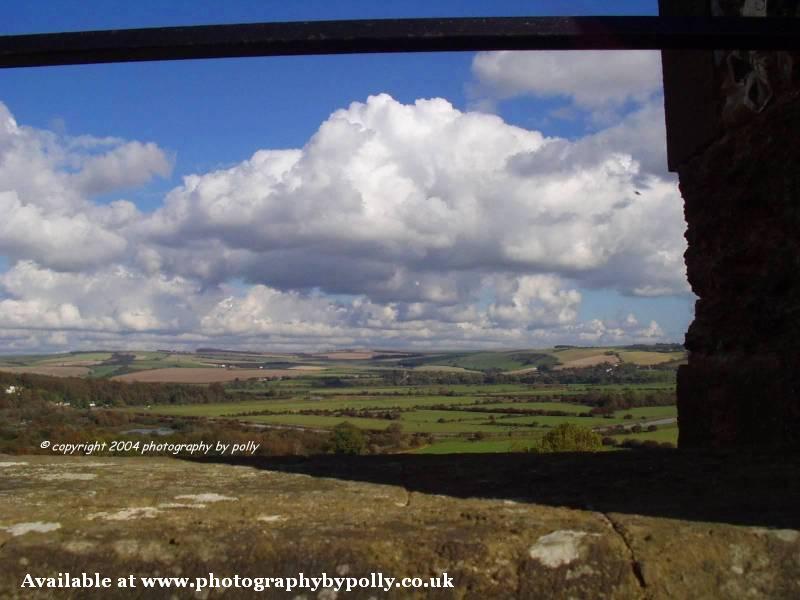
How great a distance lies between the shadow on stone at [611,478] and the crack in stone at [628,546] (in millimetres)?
105

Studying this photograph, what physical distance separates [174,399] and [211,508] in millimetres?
Result: 36670

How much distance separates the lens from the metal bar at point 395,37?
208 centimetres

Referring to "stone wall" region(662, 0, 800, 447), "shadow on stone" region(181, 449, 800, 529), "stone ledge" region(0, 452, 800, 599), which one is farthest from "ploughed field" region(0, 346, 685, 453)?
"stone ledge" region(0, 452, 800, 599)

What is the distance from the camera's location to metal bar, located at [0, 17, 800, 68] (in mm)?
2076

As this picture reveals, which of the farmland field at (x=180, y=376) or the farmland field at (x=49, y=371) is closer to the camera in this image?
the farmland field at (x=49, y=371)

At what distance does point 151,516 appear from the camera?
206 centimetres

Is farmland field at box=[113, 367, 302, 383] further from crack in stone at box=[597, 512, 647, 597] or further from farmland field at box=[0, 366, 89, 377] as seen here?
crack in stone at box=[597, 512, 647, 597]

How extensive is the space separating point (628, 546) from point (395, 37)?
1470 millimetres

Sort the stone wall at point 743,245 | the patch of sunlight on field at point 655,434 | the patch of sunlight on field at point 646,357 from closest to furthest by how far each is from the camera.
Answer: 1. the stone wall at point 743,245
2. the patch of sunlight on field at point 655,434
3. the patch of sunlight on field at point 646,357

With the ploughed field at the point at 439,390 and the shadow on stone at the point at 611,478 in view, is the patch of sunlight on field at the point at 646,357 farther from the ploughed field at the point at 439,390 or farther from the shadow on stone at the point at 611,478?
the shadow on stone at the point at 611,478

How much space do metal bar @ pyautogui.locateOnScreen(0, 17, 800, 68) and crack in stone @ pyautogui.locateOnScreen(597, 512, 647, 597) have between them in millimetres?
1306

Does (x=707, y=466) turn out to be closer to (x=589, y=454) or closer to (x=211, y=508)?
(x=589, y=454)

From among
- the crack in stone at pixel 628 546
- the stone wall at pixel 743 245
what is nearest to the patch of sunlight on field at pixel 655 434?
the stone wall at pixel 743 245

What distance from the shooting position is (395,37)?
6.82 feet
